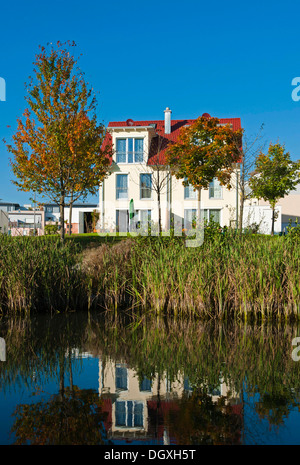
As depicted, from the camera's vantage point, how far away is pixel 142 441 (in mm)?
3340

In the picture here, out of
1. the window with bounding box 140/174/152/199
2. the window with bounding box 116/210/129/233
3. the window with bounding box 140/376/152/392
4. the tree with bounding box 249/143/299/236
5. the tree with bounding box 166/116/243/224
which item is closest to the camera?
the window with bounding box 140/376/152/392

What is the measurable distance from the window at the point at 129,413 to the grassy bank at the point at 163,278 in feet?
12.1

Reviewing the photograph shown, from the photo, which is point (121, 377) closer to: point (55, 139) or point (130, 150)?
point (55, 139)

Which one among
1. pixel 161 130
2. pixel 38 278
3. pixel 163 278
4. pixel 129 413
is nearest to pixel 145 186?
pixel 161 130

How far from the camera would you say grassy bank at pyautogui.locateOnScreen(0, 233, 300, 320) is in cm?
751

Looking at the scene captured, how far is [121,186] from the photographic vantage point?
1081 inches

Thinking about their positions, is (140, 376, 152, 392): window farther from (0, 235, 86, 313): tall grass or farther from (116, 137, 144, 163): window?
(116, 137, 144, 163): window

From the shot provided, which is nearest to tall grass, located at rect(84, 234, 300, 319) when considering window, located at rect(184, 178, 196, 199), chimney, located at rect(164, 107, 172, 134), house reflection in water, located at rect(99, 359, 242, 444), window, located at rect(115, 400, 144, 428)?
house reflection in water, located at rect(99, 359, 242, 444)

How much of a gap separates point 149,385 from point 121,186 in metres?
23.4

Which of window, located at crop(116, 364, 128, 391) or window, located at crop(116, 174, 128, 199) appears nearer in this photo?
window, located at crop(116, 364, 128, 391)

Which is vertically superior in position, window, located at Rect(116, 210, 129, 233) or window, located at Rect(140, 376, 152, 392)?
window, located at Rect(116, 210, 129, 233)

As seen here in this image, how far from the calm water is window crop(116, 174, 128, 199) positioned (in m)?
20.5
